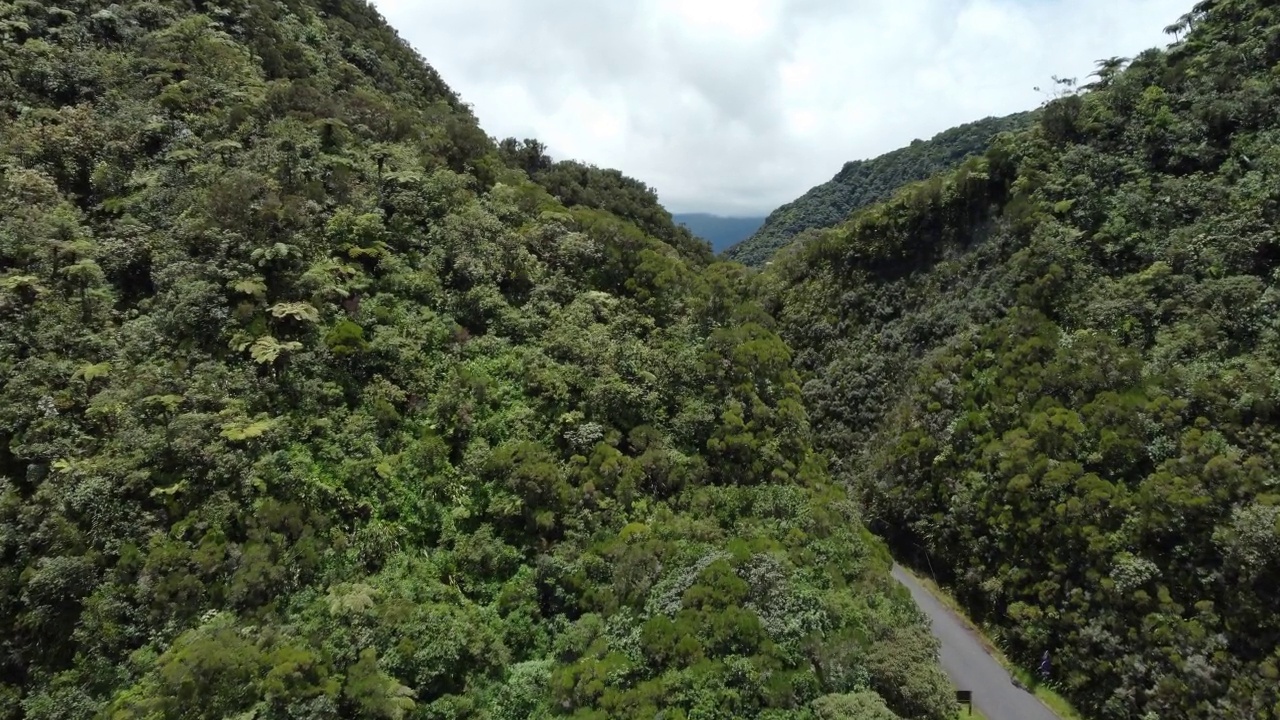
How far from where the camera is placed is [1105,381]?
957 inches

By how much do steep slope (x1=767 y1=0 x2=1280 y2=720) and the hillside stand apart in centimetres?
4118

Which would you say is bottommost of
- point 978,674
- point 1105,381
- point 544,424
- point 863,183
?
point 978,674

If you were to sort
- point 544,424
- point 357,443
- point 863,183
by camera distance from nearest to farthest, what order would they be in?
point 357,443
point 544,424
point 863,183

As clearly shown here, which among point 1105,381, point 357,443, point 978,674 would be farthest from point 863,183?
point 357,443

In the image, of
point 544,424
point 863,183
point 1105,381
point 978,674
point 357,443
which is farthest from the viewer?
point 863,183

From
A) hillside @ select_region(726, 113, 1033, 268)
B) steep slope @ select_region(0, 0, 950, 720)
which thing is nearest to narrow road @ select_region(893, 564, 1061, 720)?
steep slope @ select_region(0, 0, 950, 720)

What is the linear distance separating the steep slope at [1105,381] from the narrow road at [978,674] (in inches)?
46.5

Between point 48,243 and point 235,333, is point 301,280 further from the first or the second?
point 48,243

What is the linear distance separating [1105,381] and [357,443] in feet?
86.8

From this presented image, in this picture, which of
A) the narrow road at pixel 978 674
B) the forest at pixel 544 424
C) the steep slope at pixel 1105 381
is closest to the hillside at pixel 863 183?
the steep slope at pixel 1105 381

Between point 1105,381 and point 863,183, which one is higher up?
point 863,183

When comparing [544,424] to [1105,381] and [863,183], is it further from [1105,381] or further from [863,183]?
[863,183]

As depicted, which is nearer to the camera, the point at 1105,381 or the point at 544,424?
the point at 544,424

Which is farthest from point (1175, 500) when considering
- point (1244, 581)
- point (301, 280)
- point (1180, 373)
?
point (301, 280)
